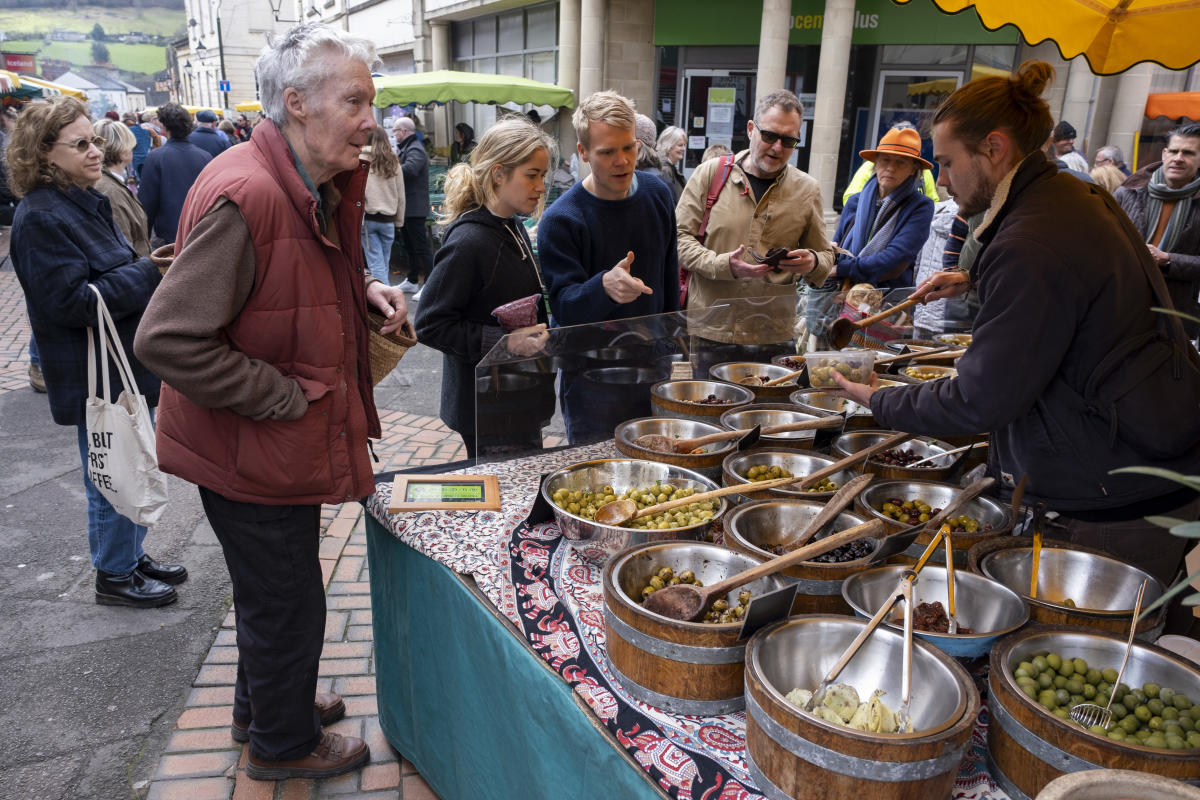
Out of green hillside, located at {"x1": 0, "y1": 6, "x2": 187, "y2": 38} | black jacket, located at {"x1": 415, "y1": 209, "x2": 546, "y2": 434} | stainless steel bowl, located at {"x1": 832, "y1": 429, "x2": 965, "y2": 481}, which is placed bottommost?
stainless steel bowl, located at {"x1": 832, "y1": 429, "x2": 965, "y2": 481}

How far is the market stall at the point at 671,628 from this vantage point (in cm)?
125

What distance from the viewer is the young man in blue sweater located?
9.61ft

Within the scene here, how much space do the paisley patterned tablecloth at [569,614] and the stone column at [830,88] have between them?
9420 millimetres

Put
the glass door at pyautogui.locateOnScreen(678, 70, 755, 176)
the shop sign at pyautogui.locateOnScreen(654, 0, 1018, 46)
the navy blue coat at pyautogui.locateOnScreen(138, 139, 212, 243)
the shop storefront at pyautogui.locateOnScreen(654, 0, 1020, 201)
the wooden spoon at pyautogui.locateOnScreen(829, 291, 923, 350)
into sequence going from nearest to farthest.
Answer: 1. the wooden spoon at pyautogui.locateOnScreen(829, 291, 923, 350)
2. the navy blue coat at pyautogui.locateOnScreen(138, 139, 212, 243)
3. the shop sign at pyautogui.locateOnScreen(654, 0, 1018, 46)
4. the shop storefront at pyautogui.locateOnScreen(654, 0, 1020, 201)
5. the glass door at pyautogui.locateOnScreen(678, 70, 755, 176)

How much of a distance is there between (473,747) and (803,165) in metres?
12.3

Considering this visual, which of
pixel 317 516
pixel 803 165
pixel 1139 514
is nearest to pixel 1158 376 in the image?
pixel 1139 514

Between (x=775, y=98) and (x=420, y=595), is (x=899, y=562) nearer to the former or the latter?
(x=420, y=595)

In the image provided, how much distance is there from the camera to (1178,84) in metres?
11.7

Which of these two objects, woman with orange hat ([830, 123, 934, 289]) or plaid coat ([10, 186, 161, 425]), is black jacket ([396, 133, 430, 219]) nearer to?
woman with orange hat ([830, 123, 934, 289])

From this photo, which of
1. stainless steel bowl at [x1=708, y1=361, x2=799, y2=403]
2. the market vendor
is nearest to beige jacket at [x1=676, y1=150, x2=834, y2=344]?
Result: stainless steel bowl at [x1=708, y1=361, x2=799, y2=403]

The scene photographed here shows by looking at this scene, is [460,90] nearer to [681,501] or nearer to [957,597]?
[681,501]

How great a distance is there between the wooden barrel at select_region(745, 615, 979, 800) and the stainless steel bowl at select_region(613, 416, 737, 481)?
993 millimetres

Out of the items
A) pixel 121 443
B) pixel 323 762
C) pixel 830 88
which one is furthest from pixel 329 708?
pixel 830 88

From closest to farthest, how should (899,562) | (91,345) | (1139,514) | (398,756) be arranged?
1. (899,562)
2. (1139,514)
3. (398,756)
4. (91,345)
